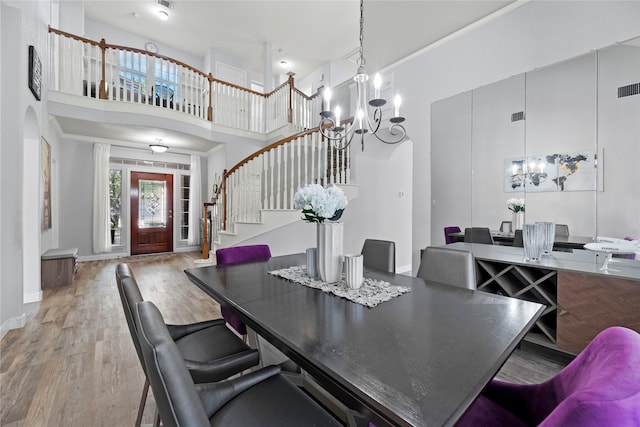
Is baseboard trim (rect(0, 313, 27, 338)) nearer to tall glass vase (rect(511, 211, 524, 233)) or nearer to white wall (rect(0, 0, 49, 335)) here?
white wall (rect(0, 0, 49, 335))

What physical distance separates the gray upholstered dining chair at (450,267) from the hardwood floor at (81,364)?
82cm

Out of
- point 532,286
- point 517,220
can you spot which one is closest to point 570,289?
point 532,286

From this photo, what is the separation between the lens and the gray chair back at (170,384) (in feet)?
1.92

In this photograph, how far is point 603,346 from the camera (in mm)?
669

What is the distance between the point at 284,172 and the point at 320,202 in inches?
117

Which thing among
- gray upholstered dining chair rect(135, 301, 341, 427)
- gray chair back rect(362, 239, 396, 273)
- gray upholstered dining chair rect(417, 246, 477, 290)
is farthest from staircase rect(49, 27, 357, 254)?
gray upholstered dining chair rect(135, 301, 341, 427)

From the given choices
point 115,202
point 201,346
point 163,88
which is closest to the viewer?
point 201,346

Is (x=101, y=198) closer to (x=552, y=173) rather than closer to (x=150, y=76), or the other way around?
(x=150, y=76)

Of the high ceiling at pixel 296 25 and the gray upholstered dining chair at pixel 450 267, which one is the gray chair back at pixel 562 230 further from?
the high ceiling at pixel 296 25

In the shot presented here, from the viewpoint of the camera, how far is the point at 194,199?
7.27 metres

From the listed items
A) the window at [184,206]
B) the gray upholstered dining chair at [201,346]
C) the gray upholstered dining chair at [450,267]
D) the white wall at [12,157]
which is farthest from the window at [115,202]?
the gray upholstered dining chair at [450,267]

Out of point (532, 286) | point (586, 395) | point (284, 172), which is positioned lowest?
point (532, 286)

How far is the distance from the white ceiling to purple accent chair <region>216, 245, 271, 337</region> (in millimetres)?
3079

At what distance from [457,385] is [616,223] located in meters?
2.53
